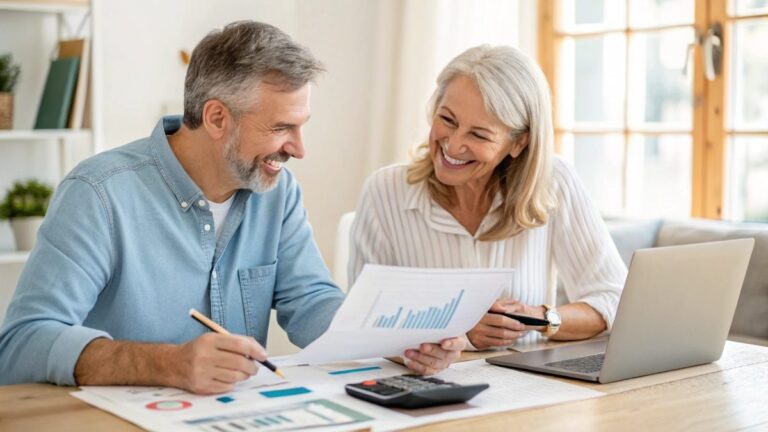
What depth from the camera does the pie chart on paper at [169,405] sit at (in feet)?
4.82

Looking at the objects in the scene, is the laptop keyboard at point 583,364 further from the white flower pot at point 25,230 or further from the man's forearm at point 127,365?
the white flower pot at point 25,230

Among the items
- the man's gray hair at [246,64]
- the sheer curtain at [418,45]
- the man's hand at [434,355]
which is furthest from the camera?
the sheer curtain at [418,45]

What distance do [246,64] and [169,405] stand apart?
0.70 meters

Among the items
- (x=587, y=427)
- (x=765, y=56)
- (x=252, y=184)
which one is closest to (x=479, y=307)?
(x=587, y=427)

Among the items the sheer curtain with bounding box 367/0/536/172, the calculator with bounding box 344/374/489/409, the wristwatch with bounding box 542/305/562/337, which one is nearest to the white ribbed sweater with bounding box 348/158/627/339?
the wristwatch with bounding box 542/305/562/337

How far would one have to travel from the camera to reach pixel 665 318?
5.93ft

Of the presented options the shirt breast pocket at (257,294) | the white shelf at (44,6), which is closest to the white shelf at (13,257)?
the white shelf at (44,6)

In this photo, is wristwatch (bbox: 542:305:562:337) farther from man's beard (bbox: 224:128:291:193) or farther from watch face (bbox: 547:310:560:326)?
man's beard (bbox: 224:128:291:193)

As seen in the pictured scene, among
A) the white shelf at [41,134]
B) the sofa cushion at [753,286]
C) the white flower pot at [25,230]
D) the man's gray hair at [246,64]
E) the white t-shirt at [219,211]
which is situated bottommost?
the sofa cushion at [753,286]

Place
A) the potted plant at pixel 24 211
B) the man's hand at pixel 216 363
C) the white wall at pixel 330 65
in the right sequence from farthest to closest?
the white wall at pixel 330 65
the potted plant at pixel 24 211
the man's hand at pixel 216 363

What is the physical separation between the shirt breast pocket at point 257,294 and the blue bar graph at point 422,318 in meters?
0.49

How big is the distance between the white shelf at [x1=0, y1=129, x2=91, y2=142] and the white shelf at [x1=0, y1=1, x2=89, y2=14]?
1.29ft

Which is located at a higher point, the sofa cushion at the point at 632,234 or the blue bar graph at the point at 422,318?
the blue bar graph at the point at 422,318

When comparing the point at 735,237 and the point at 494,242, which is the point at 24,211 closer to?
the point at 494,242
